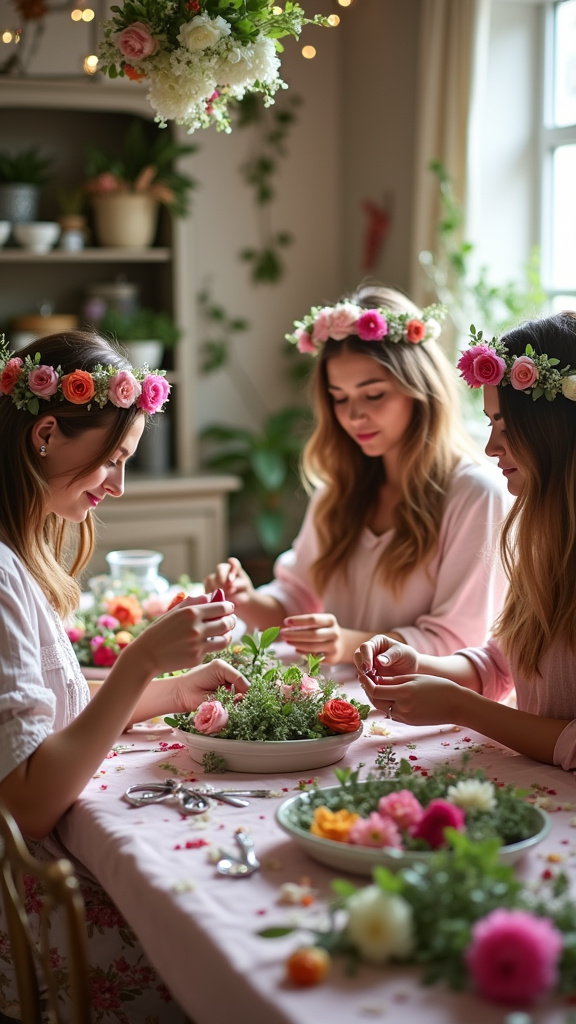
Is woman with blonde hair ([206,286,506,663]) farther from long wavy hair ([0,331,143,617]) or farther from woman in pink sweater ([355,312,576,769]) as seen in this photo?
long wavy hair ([0,331,143,617])

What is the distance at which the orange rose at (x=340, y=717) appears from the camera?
1656mm

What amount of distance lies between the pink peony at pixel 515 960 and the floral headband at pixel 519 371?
3.14 feet

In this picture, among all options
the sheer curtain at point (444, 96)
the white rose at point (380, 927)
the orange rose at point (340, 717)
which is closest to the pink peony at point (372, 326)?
the orange rose at point (340, 717)

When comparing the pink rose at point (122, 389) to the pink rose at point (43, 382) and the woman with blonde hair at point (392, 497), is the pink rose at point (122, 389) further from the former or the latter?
the woman with blonde hair at point (392, 497)

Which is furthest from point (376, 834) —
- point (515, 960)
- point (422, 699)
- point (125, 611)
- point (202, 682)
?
point (125, 611)

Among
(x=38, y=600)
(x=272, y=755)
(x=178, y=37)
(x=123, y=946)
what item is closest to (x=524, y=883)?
(x=272, y=755)

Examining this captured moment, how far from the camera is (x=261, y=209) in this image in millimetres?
4836

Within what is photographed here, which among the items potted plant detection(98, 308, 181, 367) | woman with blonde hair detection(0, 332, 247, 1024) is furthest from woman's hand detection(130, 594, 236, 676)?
potted plant detection(98, 308, 181, 367)

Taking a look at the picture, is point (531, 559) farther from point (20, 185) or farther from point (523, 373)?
point (20, 185)

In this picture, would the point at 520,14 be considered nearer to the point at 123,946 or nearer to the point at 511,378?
the point at 511,378

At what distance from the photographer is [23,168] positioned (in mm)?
4223

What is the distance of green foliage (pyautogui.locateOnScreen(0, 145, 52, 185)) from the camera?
4.21m

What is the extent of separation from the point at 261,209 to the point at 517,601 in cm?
337

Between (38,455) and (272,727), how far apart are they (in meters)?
0.58
